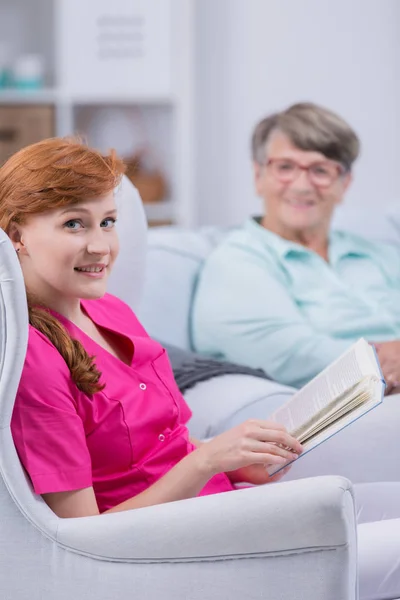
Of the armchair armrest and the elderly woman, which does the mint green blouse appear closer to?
the elderly woman

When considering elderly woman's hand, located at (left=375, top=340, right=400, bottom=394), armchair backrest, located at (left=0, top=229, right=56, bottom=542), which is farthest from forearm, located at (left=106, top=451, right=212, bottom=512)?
elderly woman's hand, located at (left=375, top=340, right=400, bottom=394)

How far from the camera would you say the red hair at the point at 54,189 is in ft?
3.80

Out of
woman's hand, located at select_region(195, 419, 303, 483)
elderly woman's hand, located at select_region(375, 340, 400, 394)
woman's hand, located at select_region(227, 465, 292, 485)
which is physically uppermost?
woman's hand, located at select_region(195, 419, 303, 483)

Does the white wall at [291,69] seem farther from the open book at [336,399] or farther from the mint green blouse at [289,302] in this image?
the open book at [336,399]

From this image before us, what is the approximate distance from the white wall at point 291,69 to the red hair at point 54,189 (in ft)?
9.56

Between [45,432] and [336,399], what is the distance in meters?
0.34

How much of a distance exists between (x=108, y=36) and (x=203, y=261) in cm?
177

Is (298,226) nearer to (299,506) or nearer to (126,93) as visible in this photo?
(299,506)

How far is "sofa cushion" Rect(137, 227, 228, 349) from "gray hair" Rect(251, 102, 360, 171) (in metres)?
0.33

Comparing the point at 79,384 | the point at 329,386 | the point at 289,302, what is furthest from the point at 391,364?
the point at 79,384

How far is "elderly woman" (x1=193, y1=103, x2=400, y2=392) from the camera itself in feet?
6.71

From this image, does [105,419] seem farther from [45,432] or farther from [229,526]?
[229,526]

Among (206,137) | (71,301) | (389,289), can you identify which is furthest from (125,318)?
(206,137)

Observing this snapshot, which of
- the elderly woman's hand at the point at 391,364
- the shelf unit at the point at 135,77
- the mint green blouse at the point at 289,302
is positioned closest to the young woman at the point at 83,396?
the elderly woman's hand at the point at 391,364
